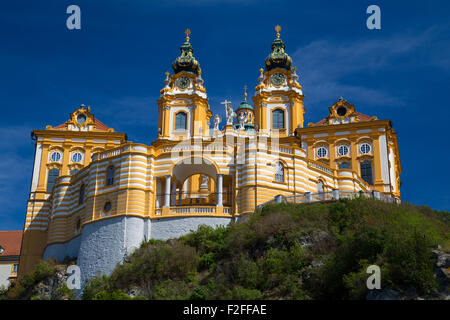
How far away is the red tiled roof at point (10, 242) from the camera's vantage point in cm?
7625

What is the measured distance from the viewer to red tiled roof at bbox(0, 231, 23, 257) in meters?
76.2

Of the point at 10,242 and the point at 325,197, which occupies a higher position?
the point at 10,242

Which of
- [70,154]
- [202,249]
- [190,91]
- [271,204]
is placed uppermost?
[190,91]

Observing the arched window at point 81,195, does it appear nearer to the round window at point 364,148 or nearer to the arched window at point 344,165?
the arched window at point 344,165

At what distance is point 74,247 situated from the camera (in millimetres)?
51406

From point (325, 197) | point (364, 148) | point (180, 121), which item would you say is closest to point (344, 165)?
point (364, 148)

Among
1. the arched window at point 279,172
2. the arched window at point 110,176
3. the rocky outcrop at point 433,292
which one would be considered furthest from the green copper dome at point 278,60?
the rocky outcrop at point 433,292

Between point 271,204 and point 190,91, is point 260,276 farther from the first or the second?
point 190,91

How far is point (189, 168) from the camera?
50.4 metres

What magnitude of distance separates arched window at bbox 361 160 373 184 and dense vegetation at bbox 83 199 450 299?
62.2 ft

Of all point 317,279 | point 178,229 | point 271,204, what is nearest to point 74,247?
point 178,229

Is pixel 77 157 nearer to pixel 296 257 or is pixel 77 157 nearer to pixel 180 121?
pixel 180 121

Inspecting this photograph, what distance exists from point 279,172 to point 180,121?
2499cm

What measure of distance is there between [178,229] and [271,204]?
738 centimetres
